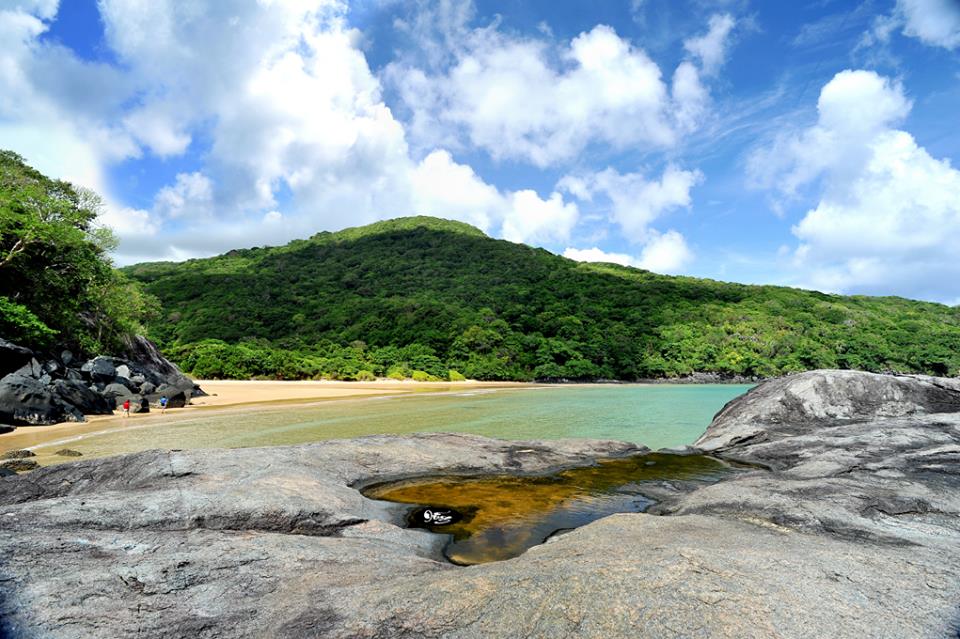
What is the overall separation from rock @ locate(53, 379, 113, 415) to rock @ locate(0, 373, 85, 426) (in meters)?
1.14

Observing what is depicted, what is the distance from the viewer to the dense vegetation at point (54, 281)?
25266 mm

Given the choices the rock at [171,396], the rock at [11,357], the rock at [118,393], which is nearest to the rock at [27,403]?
the rock at [11,357]

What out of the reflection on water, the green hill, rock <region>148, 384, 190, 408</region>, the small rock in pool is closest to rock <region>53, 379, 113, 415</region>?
rock <region>148, 384, 190, 408</region>

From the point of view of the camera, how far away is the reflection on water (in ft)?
24.7

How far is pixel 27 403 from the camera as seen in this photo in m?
21.0

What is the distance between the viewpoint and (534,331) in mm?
102438

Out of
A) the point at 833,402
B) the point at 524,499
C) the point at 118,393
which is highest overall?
the point at 833,402

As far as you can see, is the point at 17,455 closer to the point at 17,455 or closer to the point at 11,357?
the point at 17,455

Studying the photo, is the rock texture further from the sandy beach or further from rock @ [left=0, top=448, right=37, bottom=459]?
the sandy beach

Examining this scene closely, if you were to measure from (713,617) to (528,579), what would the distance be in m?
1.53

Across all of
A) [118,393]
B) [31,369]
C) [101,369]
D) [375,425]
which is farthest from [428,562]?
[101,369]

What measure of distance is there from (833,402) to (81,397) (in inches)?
1396

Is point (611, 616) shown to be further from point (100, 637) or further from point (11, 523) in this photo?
point (11, 523)

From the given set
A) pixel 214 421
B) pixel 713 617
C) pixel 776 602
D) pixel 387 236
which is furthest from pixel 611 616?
pixel 387 236
